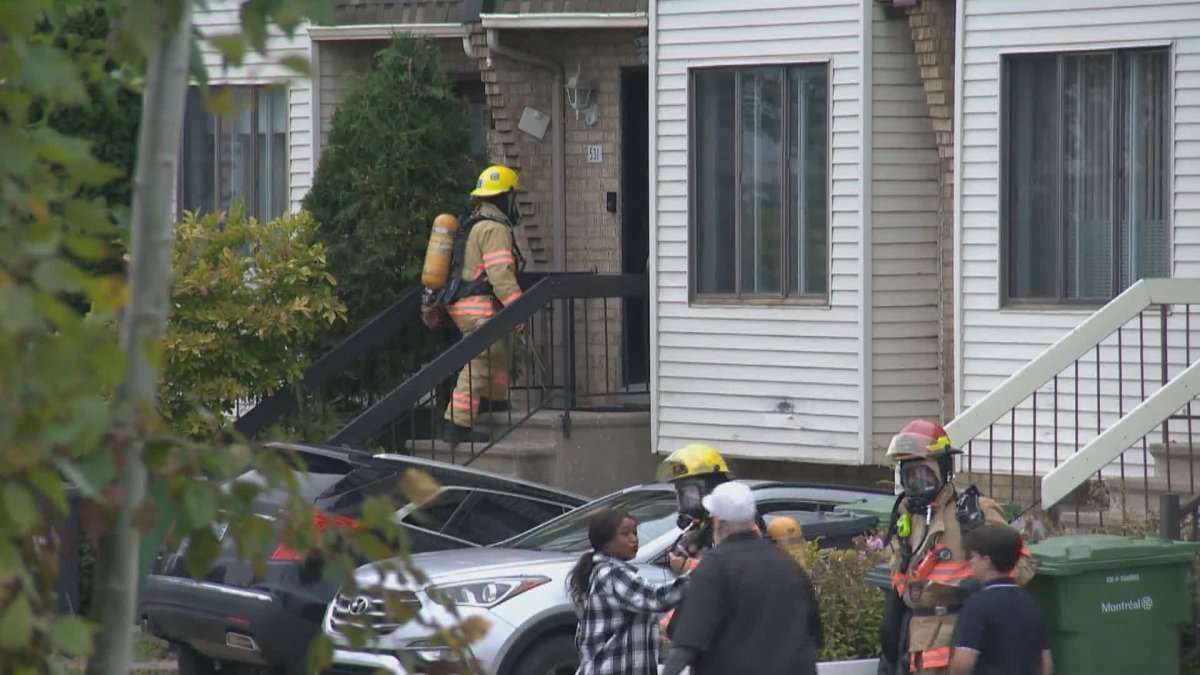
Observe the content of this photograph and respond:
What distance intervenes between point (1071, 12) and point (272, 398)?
651 cm

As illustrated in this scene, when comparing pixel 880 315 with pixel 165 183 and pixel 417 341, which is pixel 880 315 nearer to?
pixel 417 341

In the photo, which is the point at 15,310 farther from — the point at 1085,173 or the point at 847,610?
the point at 1085,173

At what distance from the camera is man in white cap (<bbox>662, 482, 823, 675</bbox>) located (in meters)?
6.25

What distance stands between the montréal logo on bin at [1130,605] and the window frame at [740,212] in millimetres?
5847

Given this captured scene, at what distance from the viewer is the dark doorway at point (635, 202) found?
51.2 feet

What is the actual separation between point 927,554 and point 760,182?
693 centimetres

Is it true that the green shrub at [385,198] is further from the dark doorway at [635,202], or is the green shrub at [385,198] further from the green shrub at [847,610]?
the green shrub at [847,610]

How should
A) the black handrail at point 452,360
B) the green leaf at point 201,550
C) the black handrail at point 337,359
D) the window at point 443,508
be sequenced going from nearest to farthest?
the green leaf at point 201,550 → the window at point 443,508 → the black handrail at point 452,360 → the black handrail at point 337,359

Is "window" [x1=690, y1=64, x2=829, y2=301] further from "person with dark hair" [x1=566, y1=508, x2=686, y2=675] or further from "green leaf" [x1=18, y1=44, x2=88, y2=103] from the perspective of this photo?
"green leaf" [x1=18, y1=44, x2=88, y2=103]

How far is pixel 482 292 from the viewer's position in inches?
559

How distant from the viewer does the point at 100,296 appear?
2.18 m

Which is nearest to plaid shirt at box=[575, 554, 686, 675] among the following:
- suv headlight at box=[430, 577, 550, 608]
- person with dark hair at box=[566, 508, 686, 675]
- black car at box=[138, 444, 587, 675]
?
person with dark hair at box=[566, 508, 686, 675]

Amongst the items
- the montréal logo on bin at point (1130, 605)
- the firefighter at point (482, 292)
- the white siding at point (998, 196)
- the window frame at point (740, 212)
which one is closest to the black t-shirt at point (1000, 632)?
the montréal logo on bin at point (1130, 605)

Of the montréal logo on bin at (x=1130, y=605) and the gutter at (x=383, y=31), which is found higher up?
the gutter at (x=383, y=31)
